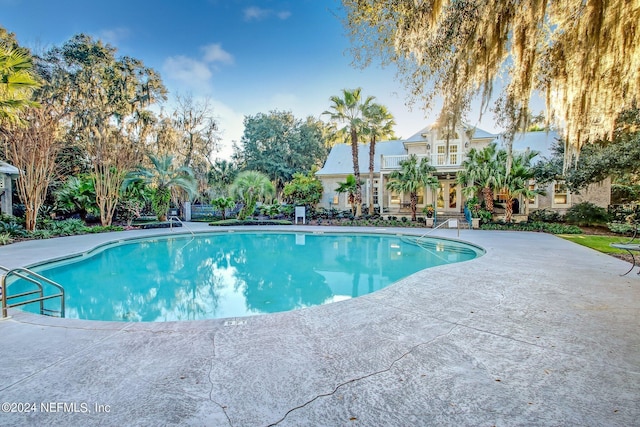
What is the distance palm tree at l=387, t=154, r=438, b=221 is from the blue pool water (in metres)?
3.90

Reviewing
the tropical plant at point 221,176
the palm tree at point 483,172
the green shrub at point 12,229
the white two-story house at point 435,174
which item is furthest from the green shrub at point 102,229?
the palm tree at point 483,172

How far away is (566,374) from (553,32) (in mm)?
4291

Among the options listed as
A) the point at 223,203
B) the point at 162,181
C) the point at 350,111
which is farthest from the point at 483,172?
the point at 162,181

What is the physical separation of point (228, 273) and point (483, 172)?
12.1 meters

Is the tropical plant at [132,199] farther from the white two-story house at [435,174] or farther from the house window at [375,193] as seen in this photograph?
the house window at [375,193]

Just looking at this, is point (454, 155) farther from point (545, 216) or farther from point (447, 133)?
point (447, 133)

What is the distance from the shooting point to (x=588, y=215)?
13492 mm

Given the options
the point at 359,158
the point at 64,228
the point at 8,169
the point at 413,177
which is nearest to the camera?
the point at 8,169

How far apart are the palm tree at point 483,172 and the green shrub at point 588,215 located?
11.5ft

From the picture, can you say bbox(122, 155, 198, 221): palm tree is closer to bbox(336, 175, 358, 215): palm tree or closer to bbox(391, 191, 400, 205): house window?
bbox(336, 175, 358, 215): palm tree

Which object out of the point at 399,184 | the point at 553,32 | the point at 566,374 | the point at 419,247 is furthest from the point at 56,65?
the point at 566,374

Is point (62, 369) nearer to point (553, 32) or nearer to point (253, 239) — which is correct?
point (553, 32)

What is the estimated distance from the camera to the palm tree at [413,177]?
15.5m

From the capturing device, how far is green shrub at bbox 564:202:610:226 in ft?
43.7
